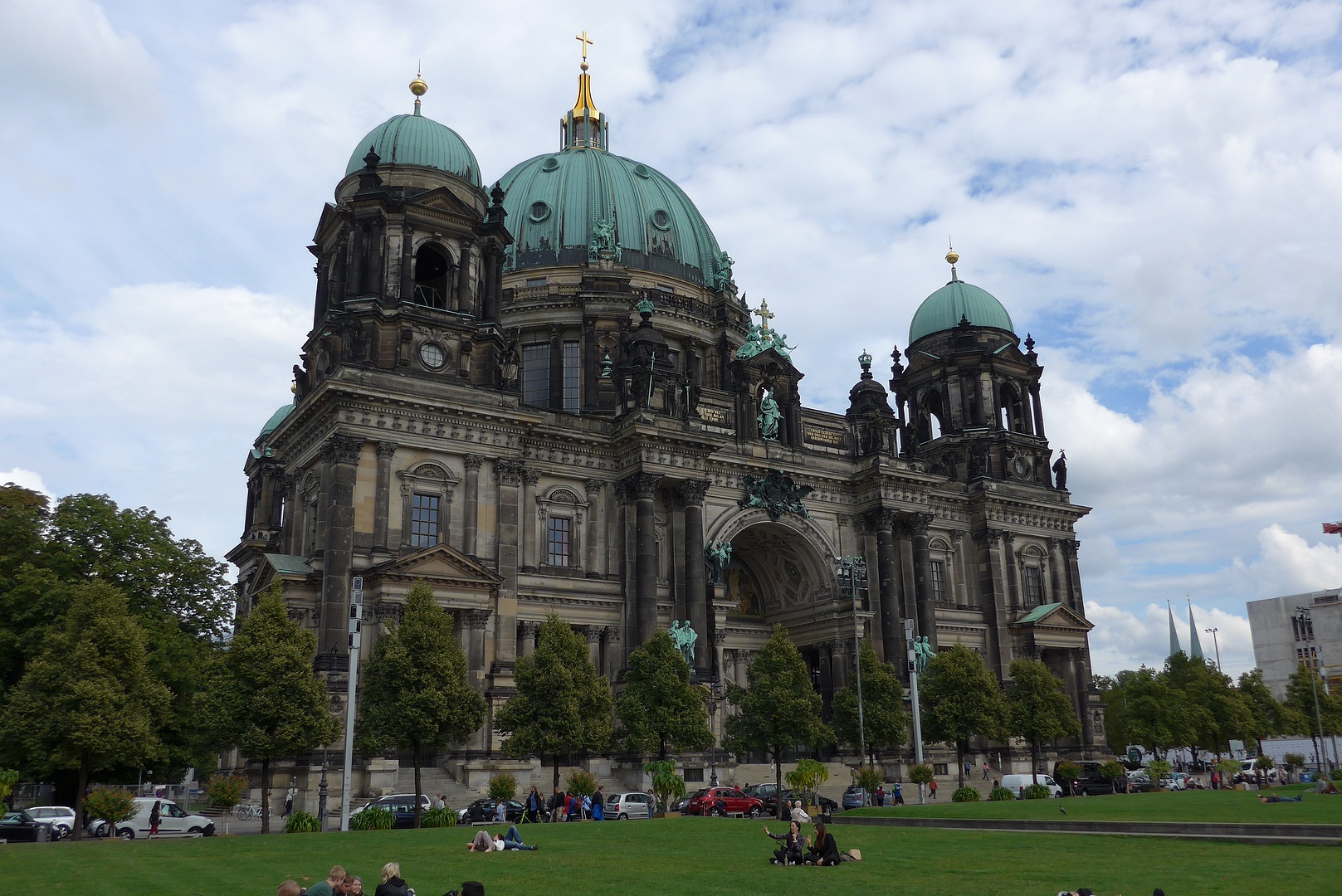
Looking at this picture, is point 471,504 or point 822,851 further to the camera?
point 471,504

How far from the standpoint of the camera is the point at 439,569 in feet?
150

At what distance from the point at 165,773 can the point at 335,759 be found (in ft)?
37.4

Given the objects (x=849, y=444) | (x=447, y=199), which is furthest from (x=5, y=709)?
(x=849, y=444)

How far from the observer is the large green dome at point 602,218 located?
229 feet

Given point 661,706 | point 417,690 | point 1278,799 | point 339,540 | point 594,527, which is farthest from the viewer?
point 594,527

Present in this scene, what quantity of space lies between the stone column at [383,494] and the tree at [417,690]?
24.9ft

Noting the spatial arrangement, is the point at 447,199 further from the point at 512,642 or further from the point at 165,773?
the point at 165,773

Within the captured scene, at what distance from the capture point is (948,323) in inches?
2960

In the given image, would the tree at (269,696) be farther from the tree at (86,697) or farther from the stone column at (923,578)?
the stone column at (923,578)

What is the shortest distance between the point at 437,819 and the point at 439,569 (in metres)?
13.0

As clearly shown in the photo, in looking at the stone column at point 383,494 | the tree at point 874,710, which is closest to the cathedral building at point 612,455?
the stone column at point 383,494

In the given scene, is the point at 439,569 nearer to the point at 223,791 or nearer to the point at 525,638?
the point at 525,638

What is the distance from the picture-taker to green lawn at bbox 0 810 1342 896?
18.2 metres

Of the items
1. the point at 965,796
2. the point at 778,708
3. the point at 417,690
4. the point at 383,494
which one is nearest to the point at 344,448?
the point at 383,494
